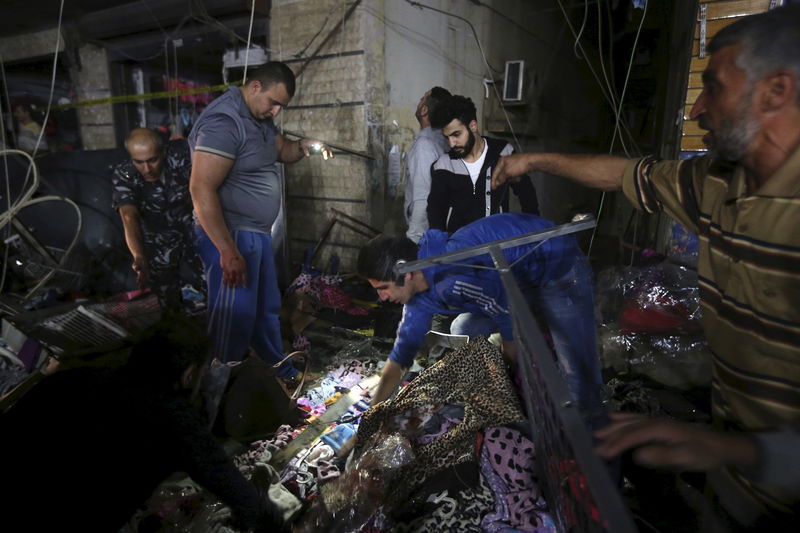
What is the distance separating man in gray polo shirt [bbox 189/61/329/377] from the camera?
297 cm

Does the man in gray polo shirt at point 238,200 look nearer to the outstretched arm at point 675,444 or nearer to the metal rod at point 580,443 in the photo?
the metal rod at point 580,443

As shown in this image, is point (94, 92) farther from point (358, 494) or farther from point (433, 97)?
point (358, 494)

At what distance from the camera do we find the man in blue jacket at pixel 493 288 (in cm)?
229

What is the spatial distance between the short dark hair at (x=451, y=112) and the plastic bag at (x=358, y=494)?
2307 millimetres

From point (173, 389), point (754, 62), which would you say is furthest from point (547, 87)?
point (173, 389)

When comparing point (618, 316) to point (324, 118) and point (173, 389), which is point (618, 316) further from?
point (324, 118)

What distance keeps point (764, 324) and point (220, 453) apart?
6.22ft

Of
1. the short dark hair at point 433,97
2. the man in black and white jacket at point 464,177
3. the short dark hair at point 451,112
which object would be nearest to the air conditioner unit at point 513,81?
the short dark hair at point 433,97

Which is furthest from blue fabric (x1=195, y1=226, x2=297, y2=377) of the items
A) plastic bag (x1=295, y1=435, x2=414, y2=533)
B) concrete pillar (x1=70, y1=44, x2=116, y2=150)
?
concrete pillar (x1=70, y1=44, x2=116, y2=150)

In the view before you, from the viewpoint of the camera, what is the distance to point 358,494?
6.94 feet

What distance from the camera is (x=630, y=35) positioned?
9062 millimetres

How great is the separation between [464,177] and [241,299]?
197cm

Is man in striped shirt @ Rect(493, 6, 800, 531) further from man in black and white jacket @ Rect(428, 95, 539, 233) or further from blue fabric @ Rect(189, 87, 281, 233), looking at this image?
blue fabric @ Rect(189, 87, 281, 233)

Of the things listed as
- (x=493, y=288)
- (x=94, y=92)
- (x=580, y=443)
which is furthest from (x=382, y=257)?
(x=94, y=92)
